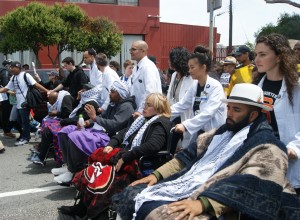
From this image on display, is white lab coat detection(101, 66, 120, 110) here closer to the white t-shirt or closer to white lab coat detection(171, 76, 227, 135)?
white lab coat detection(171, 76, 227, 135)

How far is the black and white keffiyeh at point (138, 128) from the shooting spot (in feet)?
13.2

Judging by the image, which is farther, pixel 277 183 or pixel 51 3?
pixel 51 3

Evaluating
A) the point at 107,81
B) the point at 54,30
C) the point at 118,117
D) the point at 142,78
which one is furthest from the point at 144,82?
the point at 54,30

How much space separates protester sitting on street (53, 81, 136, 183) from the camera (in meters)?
4.60

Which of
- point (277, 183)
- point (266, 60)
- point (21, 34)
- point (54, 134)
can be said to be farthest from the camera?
point (21, 34)

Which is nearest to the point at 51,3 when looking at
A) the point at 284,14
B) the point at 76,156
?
the point at 76,156

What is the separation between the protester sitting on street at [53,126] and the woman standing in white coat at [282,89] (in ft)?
11.9

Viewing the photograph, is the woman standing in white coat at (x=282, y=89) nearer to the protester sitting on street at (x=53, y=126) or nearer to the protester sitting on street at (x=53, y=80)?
the protester sitting on street at (x=53, y=126)

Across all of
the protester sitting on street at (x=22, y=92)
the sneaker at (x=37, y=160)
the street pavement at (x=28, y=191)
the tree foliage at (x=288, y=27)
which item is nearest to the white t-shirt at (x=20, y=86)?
the protester sitting on street at (x=22, y=92)

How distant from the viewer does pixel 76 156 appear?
15.1ft

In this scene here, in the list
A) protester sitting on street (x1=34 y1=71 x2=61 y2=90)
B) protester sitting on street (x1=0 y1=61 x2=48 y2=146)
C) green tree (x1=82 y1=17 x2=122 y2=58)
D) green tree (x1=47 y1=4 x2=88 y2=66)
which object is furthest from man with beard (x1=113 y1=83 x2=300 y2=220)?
green tree (x1=82 y1=17 x2=122 y2=58)

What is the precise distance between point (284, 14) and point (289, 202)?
4026cm

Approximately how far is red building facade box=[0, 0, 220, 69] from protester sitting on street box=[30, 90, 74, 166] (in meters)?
13.3

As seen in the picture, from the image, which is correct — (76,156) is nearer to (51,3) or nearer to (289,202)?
(289,202)
